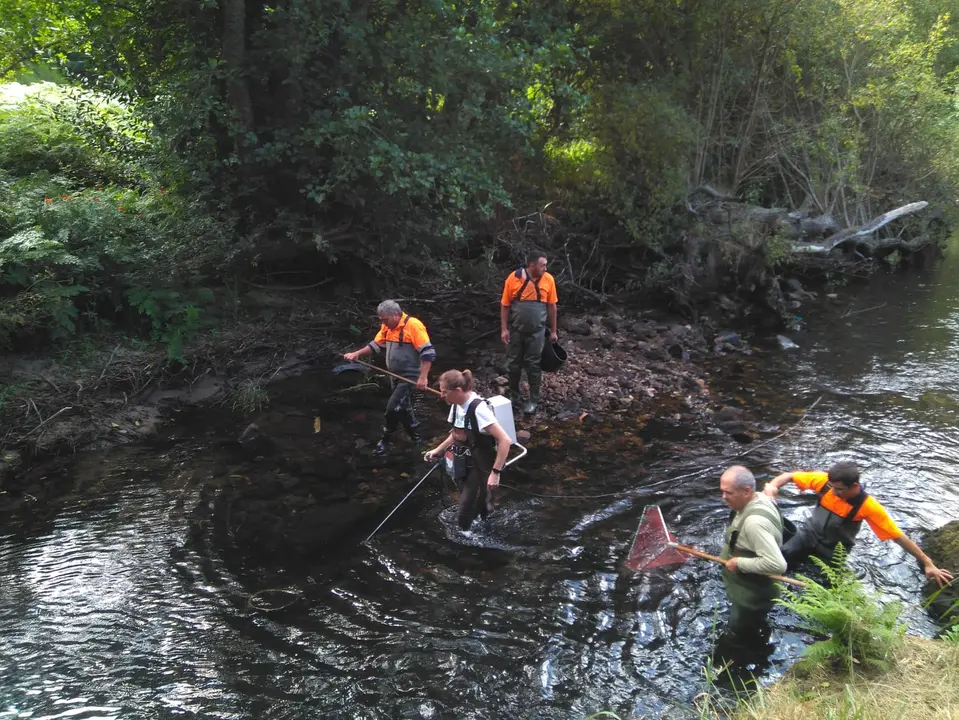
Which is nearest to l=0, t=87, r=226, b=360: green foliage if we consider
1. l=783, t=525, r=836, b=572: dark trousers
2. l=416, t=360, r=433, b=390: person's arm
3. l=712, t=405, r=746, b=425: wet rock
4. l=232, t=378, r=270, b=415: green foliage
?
l=232, t=378, r=270, b=415: green foliage

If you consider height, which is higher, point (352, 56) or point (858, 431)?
point (352, 56)

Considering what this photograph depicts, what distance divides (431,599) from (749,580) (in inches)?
108

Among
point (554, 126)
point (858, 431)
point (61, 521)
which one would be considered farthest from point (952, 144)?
point (61, 521)

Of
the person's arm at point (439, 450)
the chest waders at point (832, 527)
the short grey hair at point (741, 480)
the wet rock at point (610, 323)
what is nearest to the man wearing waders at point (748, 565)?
the short grey hair at point (741, 480)

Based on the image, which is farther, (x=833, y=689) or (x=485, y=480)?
(x=485, y=480)

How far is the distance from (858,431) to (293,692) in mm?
8420

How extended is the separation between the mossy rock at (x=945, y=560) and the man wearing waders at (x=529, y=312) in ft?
16.6

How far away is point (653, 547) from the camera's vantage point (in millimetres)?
6320

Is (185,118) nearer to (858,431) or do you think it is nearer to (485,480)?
(485,480)

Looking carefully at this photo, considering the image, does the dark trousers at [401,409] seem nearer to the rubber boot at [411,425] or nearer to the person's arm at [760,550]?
the rubber boot at [411,425]

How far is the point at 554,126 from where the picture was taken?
1522cm

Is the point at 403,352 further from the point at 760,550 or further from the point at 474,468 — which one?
the point at 760,550

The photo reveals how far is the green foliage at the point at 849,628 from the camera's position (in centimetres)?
484

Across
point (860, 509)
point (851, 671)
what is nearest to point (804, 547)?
point (860, 509)
